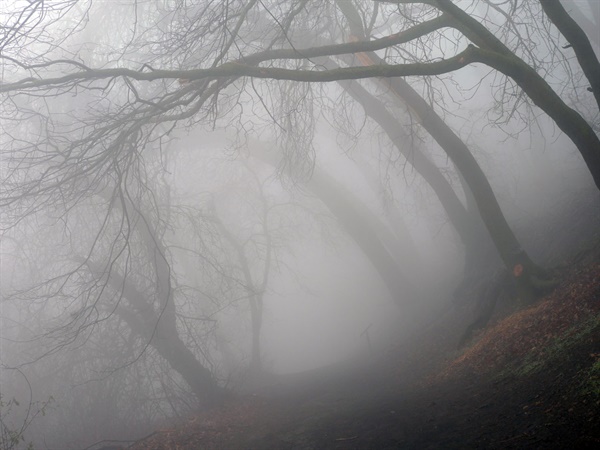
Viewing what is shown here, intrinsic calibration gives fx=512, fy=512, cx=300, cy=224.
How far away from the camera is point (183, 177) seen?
20.1m

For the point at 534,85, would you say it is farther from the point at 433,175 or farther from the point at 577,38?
the point at 433,175

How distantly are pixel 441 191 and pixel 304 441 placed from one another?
8.46m

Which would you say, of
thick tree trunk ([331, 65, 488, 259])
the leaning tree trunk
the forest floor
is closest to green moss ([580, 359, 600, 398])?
the forest floor

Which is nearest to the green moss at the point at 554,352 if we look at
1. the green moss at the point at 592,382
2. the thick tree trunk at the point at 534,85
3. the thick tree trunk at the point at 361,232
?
the green moss at the point at 592,382

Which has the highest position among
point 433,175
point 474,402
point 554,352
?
point 433,175

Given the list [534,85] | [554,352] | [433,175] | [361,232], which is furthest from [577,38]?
[361,232]

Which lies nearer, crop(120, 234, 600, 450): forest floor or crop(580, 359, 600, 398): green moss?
crop(580, 359, 600, 398): green moss

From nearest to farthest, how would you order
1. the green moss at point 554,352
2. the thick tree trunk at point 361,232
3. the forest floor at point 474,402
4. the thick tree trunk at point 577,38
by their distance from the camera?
1. the forest floor at point 474,402
2. the green moss at point 554,352
3. the thick tree trunk at point 577,38
4. the thick tree trunk at point 361,232

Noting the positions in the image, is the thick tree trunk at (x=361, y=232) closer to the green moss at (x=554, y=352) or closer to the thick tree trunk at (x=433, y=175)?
the thick tree trunk at (x=433, y=175)

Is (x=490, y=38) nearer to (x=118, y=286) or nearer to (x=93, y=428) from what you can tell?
(x=118, y=286)

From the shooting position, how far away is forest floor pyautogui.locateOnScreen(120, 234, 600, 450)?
405 cm

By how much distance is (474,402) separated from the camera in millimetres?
5605

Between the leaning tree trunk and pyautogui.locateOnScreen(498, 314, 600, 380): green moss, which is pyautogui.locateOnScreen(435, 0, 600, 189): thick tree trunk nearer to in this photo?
the leaning tree trunk

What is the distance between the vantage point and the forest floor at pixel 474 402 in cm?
405
